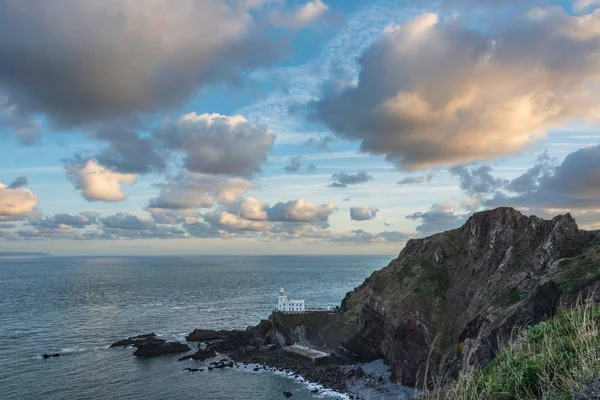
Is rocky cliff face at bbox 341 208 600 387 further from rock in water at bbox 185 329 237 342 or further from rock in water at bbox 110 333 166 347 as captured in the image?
rock in water at bbox 110 333 166 347

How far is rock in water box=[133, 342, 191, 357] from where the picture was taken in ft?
272

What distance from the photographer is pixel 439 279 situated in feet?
241

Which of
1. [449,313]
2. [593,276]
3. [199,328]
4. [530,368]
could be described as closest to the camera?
[530,368]

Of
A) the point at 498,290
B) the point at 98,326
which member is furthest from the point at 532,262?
the point at 98,326

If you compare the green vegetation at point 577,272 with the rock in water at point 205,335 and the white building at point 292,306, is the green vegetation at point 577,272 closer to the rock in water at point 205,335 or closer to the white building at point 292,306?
the white building at point 292,306

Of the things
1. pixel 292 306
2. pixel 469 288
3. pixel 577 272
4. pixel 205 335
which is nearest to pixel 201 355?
pixel 205 335

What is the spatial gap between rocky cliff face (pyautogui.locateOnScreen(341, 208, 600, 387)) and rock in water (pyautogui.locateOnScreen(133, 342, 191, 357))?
3523 centimetres

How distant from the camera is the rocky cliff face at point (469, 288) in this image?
153ft

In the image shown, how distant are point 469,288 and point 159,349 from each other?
6171 centimetres

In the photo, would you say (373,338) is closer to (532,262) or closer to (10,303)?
(532,262)

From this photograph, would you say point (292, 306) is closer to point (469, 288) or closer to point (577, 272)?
point (469, 288)

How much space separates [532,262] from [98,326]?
4049 inches

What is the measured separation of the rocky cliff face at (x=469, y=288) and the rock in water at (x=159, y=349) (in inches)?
1387

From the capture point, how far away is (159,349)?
3332 inches
